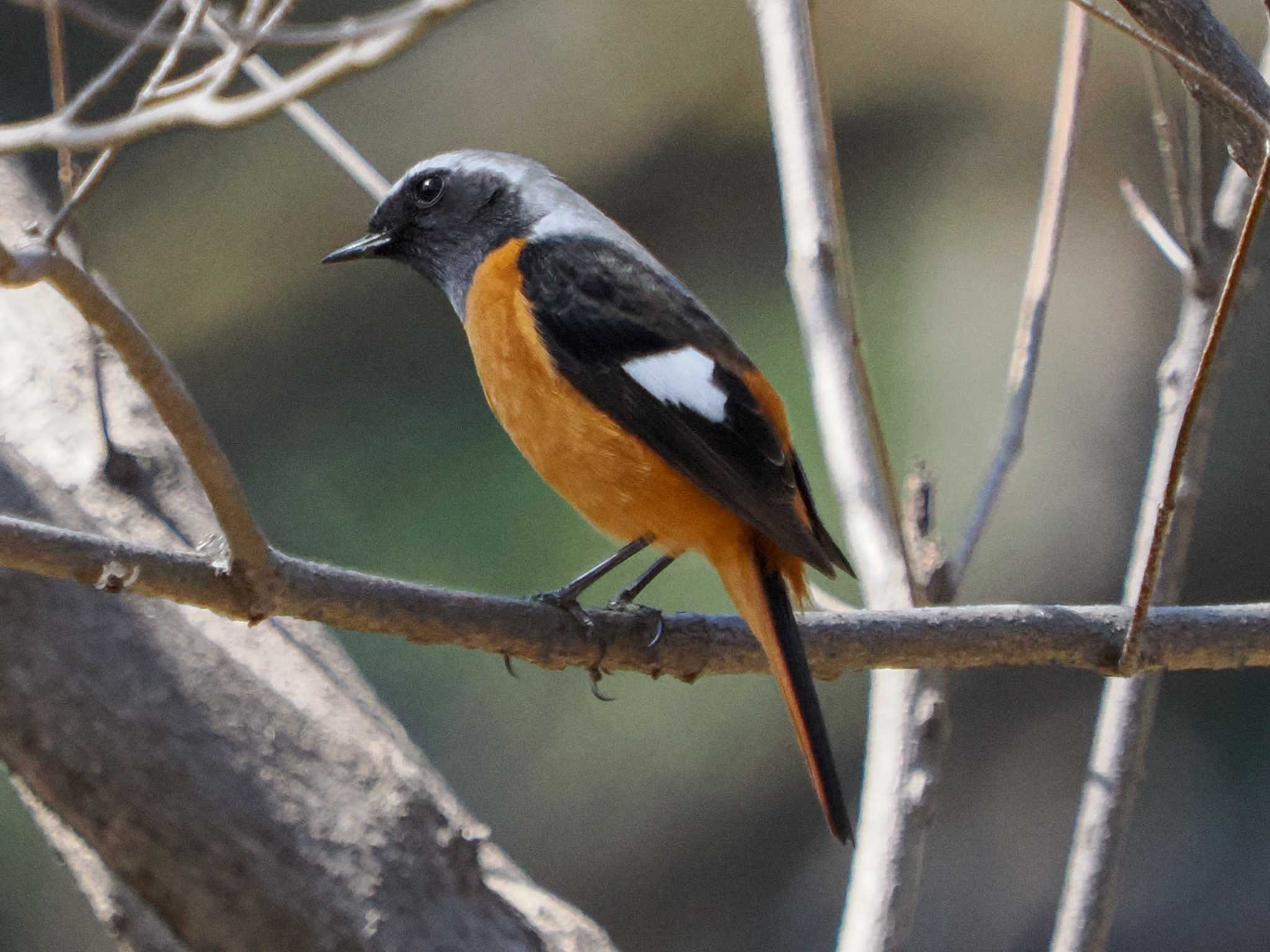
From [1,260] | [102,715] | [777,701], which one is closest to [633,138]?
[777,701]


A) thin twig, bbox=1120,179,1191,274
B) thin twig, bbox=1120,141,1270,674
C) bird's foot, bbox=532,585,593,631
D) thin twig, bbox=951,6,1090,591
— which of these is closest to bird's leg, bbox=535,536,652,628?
bird's foot, bbox=532,585,593,631

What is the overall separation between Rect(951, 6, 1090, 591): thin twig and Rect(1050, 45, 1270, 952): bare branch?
249mm

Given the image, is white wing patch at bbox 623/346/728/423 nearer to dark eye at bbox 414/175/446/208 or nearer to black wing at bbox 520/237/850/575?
black wing at bbox 520/237/850/575

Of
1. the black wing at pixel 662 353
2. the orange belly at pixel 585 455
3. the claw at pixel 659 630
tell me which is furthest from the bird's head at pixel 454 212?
the claw at pixel 659 630

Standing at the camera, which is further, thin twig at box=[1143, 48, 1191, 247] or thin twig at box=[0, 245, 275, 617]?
thin twig at box=[1143, 48, 1191, 247]

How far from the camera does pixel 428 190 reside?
356 cm

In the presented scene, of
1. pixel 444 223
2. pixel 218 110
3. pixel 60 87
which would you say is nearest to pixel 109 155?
pixel 218 110

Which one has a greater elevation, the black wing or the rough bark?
the black wing

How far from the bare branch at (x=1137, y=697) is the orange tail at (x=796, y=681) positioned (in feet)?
1.49

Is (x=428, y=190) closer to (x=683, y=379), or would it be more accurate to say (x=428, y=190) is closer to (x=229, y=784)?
(x=683, y=379)

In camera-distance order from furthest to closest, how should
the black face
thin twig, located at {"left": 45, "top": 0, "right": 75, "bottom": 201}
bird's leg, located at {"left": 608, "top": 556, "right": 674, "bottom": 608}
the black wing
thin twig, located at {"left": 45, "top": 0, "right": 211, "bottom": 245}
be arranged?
the black face → bird's leg, located at {"left": 608, "top": 556, "right": 674, "bottom": 608} → the black wing → thin twig, located at {"left": 45, "top": 0, "right": 75, "bottom": 201} → thin twig, located at {"left": 45, "top": 0, "right": 211, "bottom": 245}

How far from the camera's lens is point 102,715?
2627 mm

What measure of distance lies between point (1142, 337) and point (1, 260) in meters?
4.79

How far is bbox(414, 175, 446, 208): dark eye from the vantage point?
3.55 meters
